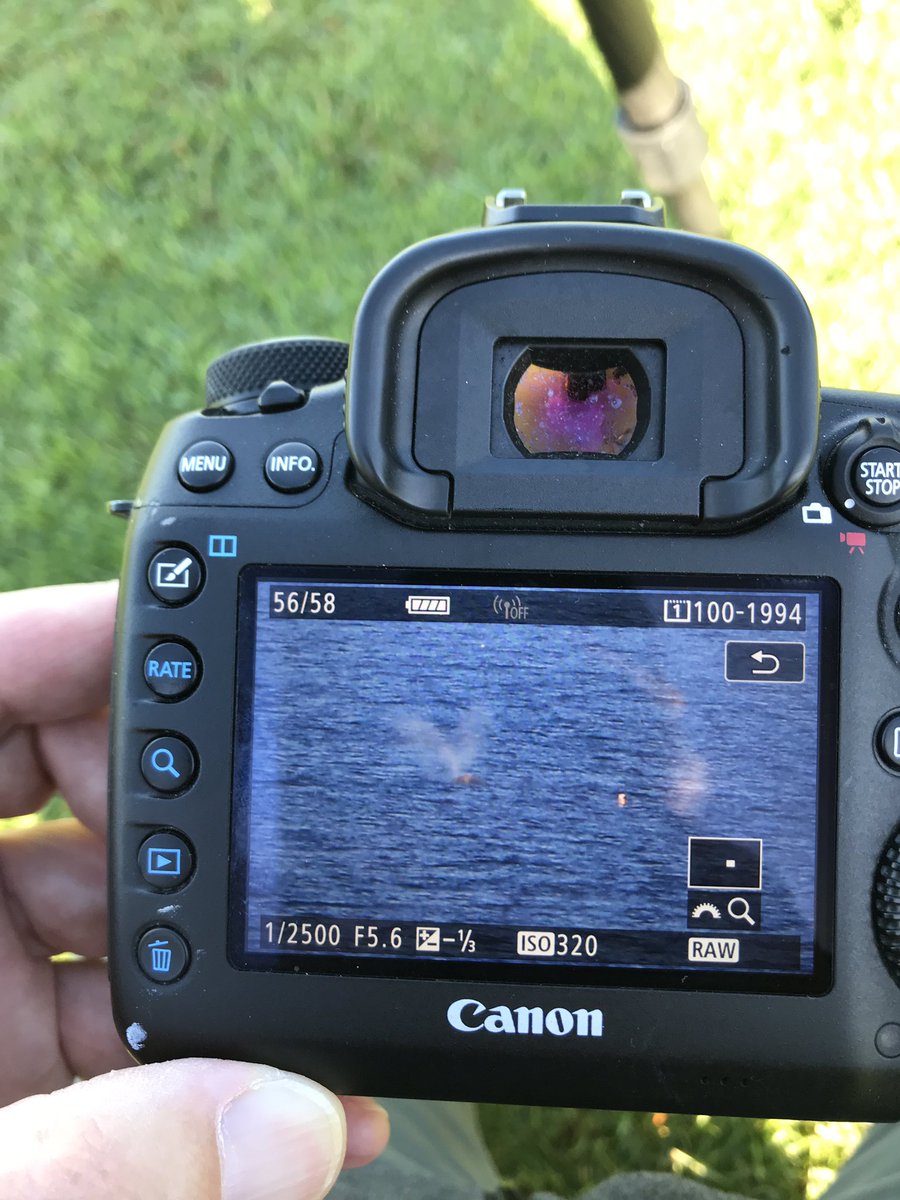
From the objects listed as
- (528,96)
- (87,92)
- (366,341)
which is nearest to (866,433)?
(366,341)

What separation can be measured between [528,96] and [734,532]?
1.31 meters

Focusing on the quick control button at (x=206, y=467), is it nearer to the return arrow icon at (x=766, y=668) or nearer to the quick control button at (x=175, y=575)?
the quick control button at (x=175, y=575)

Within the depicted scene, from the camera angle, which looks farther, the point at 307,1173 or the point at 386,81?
the point at 386,81

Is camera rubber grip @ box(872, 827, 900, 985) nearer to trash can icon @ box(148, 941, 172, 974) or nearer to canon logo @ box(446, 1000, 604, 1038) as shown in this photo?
canon logo @ box(446, 1000, 604, 1038)

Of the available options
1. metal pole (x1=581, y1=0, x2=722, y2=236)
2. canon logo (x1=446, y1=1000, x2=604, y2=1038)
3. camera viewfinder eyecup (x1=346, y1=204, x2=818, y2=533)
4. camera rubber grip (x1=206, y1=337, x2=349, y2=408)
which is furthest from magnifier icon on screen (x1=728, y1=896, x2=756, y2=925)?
metal pole (x1=581, y1=0, x2=722, y2=236)

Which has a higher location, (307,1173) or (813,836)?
(813,836)

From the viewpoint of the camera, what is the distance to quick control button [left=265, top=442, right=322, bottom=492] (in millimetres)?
886

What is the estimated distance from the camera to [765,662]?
0.84 metres

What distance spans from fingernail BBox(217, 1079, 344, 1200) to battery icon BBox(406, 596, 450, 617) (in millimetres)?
340

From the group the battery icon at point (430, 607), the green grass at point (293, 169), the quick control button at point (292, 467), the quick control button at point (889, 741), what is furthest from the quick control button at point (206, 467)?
the green grass at point (293, 169)

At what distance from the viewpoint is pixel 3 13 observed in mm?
2127

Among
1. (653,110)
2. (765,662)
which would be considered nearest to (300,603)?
(765,662)

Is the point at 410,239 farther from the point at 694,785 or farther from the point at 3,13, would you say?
the point at 694,785

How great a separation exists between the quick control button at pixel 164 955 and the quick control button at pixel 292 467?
0.33 meters
